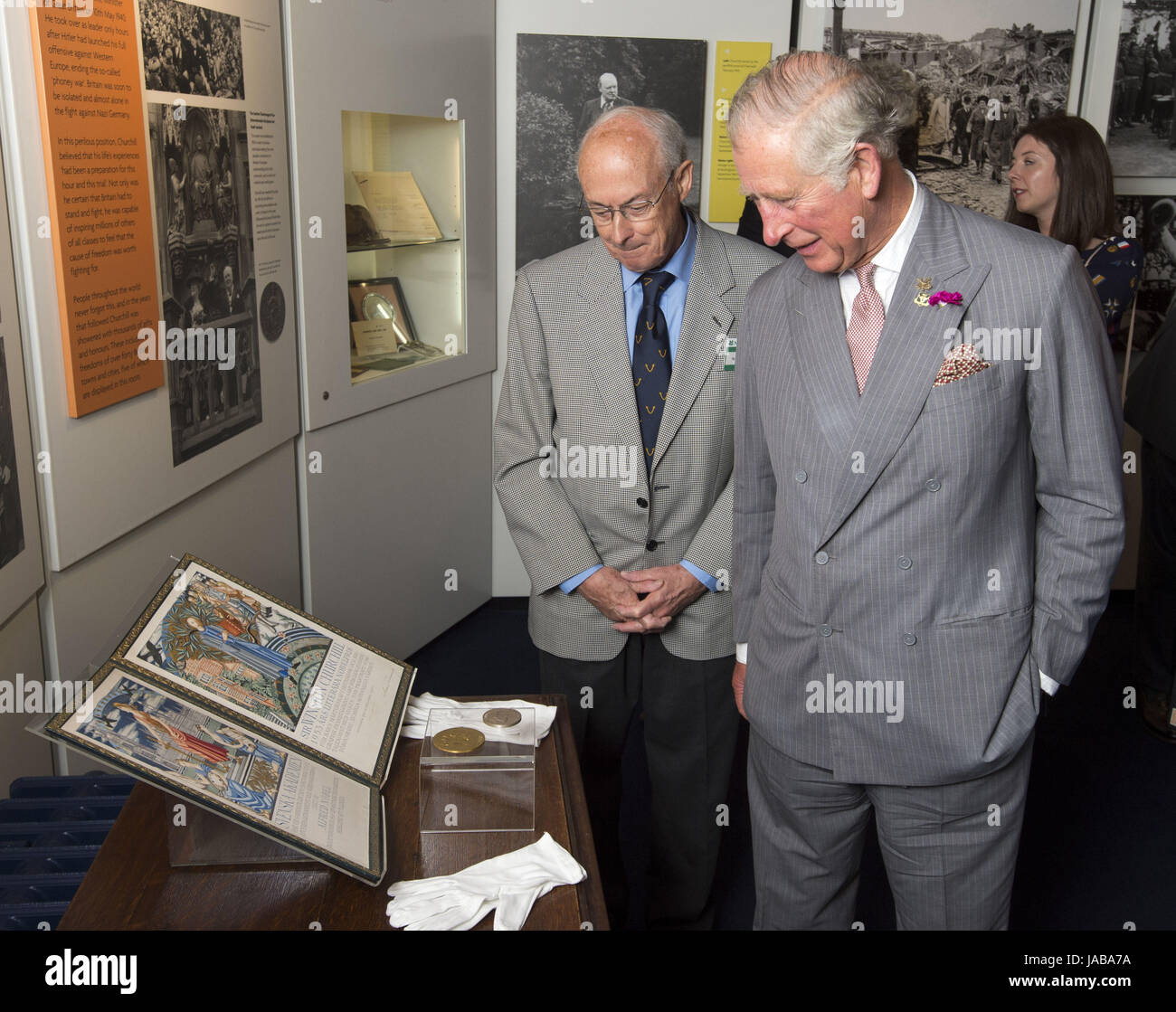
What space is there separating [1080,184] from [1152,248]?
136 cm

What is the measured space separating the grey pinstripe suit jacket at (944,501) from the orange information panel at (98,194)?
129 centimetres

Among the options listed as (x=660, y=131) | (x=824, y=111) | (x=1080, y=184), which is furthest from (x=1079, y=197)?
(x=824, y=111)

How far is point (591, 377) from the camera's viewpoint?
2275 millimetres

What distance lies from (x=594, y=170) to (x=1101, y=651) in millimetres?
3760

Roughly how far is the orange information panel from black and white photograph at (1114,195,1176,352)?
429 centimetres

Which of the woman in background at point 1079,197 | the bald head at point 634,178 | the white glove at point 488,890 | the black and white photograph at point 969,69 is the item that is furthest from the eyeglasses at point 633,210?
the black and white photograph at point 969,69

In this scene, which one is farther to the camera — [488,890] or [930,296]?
[930,296]

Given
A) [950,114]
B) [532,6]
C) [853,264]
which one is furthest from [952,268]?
[950,114]

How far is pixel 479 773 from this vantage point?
65.0 inches

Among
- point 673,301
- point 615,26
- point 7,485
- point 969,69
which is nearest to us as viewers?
point 7,485

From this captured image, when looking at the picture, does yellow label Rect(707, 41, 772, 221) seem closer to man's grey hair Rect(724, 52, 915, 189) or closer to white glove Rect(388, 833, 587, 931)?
man's grey hair Rect(724, 52, 915, 189)

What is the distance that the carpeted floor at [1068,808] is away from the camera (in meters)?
3.03

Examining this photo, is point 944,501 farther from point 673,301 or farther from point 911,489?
point 673,301
